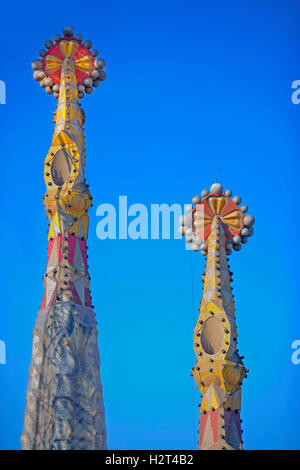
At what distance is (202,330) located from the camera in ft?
69.0

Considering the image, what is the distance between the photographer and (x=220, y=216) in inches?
877

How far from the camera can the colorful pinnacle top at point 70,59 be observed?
2178 cm

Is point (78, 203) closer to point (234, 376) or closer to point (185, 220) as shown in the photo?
point (185, 220)

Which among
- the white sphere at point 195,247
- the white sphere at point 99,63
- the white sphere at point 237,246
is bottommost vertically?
the white sphere at point 237,246

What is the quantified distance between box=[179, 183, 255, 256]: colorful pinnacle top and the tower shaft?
1151mm

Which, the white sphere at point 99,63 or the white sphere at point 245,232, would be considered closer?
the white sphere at point 99,63

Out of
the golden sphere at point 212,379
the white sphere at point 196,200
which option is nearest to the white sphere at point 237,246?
the white sphere at point 196,200

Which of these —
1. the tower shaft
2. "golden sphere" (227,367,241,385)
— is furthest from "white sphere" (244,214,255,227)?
"golden sphere" (227,367,241,385)

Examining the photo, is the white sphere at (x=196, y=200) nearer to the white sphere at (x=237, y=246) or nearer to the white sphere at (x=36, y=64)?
the white sphere at (x=237, y=246)

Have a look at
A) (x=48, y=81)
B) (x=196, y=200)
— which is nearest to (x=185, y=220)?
(x=196, y=200)

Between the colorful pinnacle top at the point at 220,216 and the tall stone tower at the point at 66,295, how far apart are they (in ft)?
8.63

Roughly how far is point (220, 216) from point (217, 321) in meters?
2.37

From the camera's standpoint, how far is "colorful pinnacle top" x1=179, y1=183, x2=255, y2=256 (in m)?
22.2
